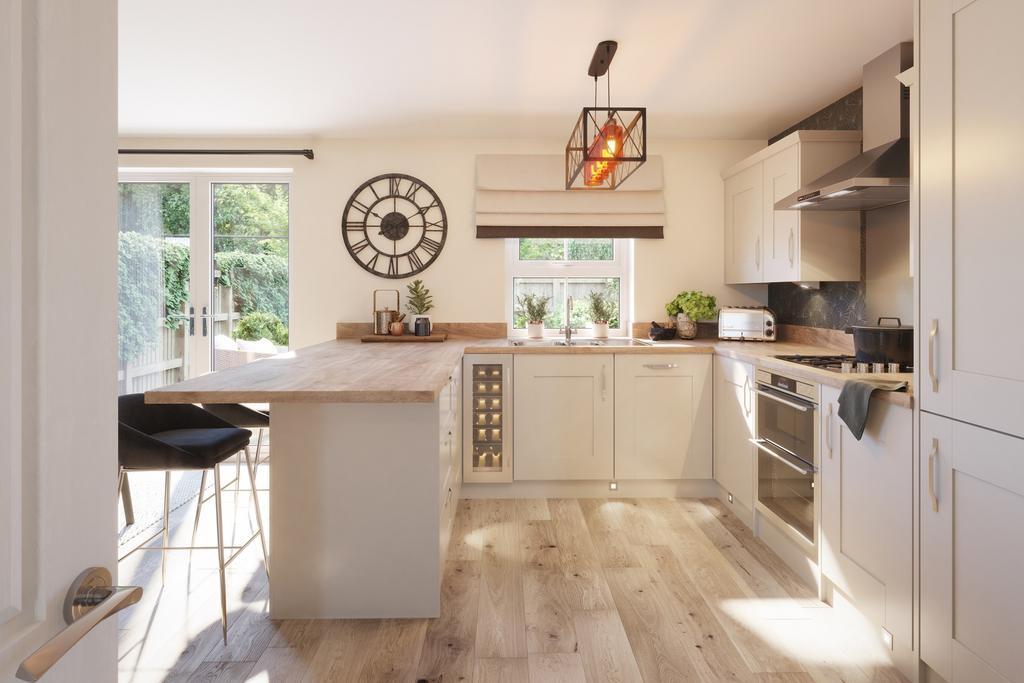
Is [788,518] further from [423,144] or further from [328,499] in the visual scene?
[423,144]

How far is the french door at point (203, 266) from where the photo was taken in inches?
169

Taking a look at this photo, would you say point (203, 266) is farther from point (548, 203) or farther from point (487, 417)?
point (548, 203)

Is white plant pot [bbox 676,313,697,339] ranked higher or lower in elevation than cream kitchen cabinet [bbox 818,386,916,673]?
higher

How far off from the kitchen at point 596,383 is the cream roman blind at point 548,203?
0.08 ft

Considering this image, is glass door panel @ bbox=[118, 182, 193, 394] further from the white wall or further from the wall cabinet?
the wall cabinet

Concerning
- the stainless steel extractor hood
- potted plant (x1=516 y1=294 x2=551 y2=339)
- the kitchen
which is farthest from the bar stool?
the stainless steel extractor hood

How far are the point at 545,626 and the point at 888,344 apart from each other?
67.1 inches

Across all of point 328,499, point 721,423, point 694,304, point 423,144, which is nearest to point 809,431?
point 721,423

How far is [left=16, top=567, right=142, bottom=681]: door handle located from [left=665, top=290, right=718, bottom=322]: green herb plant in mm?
3870

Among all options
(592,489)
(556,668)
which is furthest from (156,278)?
(556,668)

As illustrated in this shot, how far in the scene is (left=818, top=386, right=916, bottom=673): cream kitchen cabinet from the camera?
1.89 metres

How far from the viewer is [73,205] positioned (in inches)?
21.7

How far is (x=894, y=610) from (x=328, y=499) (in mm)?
1934

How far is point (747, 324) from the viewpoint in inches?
150
